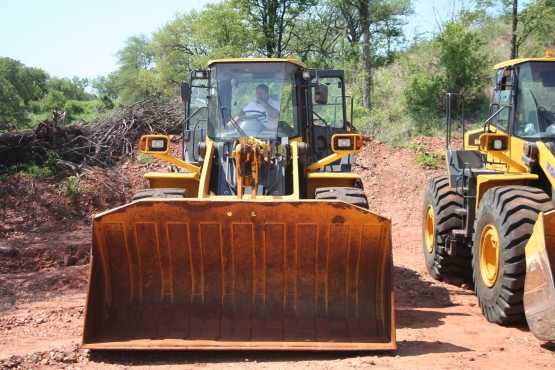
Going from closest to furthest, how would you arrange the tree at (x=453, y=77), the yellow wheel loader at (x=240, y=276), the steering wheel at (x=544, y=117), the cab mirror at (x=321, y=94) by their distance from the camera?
the yellow wheel loader at (x=240, y=276), the steering wheel at (x=544, y=117), the cab mirror at (x=321, y=94), the tree at (x=453, y=77)

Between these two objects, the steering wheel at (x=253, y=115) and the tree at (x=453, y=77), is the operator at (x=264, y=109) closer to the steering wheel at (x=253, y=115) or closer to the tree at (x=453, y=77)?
the steering wheel at (x=253, y=115)

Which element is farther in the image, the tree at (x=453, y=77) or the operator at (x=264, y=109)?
the tree at (x=453, y=77)

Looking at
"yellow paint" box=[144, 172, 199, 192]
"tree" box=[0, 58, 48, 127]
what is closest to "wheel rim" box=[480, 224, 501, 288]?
"yellow paint" box=[144, 172, 199, 192]

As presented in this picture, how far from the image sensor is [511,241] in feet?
19.3

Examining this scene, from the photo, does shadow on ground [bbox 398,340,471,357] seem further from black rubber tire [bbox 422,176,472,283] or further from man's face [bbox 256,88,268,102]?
man's face [bbox 256,88,268,102]

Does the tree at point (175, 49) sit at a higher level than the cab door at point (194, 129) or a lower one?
higher

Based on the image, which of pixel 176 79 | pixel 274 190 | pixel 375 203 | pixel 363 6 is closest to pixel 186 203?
pixel 274 190

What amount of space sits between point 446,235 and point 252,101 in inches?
110

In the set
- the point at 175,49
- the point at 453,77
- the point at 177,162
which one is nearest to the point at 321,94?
the point at 177,162

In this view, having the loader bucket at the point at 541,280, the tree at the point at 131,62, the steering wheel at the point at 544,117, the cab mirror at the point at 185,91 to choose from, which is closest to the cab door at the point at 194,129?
the cab mirror at the point at 185,91

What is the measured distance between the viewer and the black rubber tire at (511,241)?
586cm

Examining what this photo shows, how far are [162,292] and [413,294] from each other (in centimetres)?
330

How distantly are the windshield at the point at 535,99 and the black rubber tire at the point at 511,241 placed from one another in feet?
2.93

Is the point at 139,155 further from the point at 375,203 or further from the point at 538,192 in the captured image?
the point at 538,192
